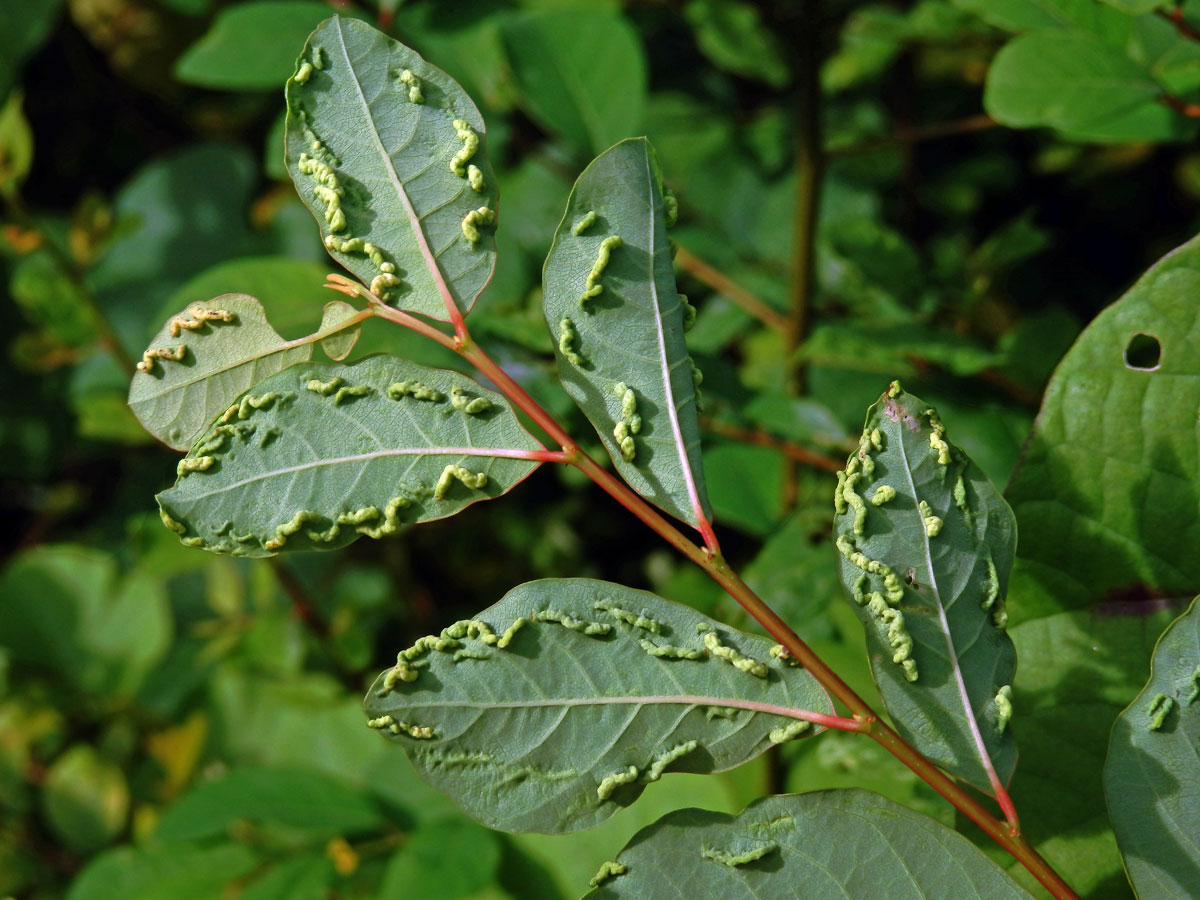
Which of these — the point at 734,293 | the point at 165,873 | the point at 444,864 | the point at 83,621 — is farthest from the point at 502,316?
the point at 83,621

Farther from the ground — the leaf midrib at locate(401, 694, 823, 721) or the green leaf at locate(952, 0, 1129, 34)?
the green leaf at locate(952, 0, 1129, 34)

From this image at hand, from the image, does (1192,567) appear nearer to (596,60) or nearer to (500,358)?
(500,358)

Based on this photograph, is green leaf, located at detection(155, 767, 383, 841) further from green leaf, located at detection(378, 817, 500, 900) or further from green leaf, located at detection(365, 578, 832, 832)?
green leaf, located at detection(365, 578, 832, 832)

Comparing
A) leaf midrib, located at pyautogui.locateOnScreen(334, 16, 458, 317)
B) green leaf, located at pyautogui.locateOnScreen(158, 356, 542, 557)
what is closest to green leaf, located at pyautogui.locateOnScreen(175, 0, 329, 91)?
leaf midrib, located at pyautogui.locateOnScreen(334, 16, 458, 317)

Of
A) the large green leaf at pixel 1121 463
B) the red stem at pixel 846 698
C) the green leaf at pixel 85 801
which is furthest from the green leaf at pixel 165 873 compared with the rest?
the large green leaf at pixel 1121 463

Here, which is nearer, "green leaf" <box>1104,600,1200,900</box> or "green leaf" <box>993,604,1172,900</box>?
"green leaf" <box>1104,600,1200,900</box>

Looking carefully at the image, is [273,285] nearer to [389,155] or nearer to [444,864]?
[389,155]

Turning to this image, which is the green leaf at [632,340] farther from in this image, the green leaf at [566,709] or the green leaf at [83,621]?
the green leaf at [83,621]
